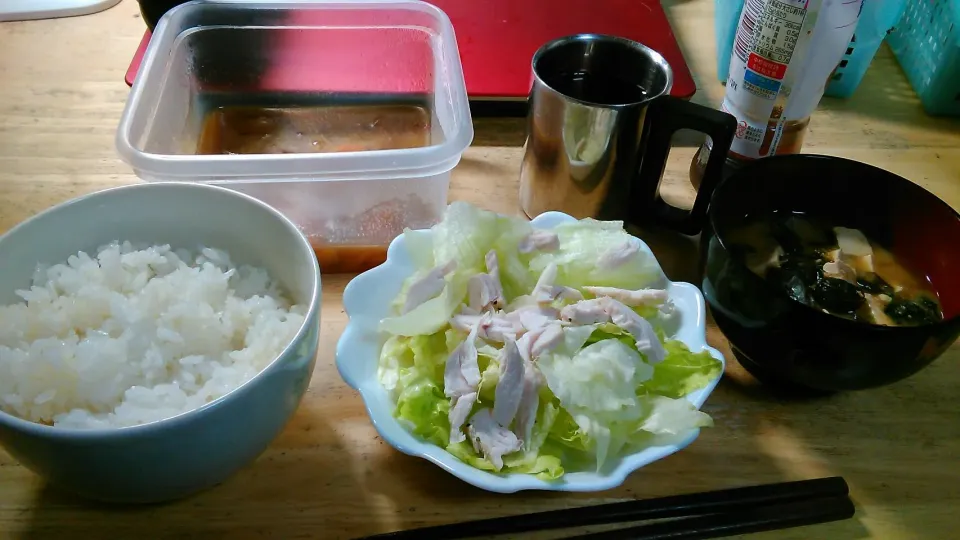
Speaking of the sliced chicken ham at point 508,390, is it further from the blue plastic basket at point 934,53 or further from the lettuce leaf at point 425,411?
the blue plastic basket at point 934,53

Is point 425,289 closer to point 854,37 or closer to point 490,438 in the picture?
point 490,438

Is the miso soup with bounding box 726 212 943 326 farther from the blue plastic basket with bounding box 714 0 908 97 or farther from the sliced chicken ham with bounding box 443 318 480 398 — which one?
the blue plastic basket with bounding box 714 0 908 97

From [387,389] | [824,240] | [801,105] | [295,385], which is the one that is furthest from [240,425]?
[801,105]

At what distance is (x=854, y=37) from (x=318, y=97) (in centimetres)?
95

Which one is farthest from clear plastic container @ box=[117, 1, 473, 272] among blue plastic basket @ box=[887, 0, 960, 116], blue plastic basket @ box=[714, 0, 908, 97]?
blue plastic basket @ box=[887, 0, 960, 116]

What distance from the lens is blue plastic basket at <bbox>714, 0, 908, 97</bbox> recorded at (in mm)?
1225

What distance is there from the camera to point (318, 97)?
1.17m

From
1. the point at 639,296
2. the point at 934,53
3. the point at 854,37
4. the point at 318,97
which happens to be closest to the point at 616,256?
the point at 639,296

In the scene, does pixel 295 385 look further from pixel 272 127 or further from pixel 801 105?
pixel 801 105

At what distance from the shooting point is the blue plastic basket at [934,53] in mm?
1255

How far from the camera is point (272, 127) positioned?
1.11 metres

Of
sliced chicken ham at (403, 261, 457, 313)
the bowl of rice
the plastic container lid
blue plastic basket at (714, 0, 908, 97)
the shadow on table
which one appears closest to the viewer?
the bowl of rice

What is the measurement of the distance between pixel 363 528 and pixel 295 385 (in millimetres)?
162

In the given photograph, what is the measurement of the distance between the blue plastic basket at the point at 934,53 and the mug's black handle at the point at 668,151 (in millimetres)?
651
